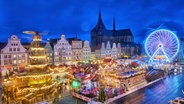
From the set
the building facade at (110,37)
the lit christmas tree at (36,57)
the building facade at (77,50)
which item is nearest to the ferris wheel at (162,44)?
the building facade at (77,50)

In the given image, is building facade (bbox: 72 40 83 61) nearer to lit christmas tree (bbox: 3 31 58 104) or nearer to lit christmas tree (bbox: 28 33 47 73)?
lit christmas tree (bbox: 3 31 58 104)

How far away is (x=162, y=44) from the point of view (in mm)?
38188

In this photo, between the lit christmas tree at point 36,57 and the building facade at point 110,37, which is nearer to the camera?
the lit christmas tree at point 36,57

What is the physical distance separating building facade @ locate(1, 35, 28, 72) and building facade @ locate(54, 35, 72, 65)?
7.27 meters

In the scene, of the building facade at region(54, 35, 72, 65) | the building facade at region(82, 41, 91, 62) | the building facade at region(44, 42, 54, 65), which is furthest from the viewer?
the building facade at region(82, 41, 91, 62)

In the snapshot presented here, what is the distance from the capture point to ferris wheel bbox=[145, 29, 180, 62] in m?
35.1

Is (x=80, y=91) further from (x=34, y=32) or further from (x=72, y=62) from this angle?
(x=72, y=62)

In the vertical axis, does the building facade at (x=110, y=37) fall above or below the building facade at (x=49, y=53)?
above

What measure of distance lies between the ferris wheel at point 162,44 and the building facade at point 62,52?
19023 millimetres

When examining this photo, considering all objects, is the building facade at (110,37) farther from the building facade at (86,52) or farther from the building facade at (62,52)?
the building facade at (62,52)

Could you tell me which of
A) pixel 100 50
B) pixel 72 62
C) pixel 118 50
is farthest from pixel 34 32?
pixel 118 50

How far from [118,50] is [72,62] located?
22.3 metres

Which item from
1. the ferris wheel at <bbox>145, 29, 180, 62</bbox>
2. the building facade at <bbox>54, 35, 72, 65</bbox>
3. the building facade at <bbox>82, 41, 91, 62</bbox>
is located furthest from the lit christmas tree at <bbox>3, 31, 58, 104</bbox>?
the ferris wheel at <bbox>145, 29, 180, 62</bbox>

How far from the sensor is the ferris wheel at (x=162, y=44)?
35094mm
